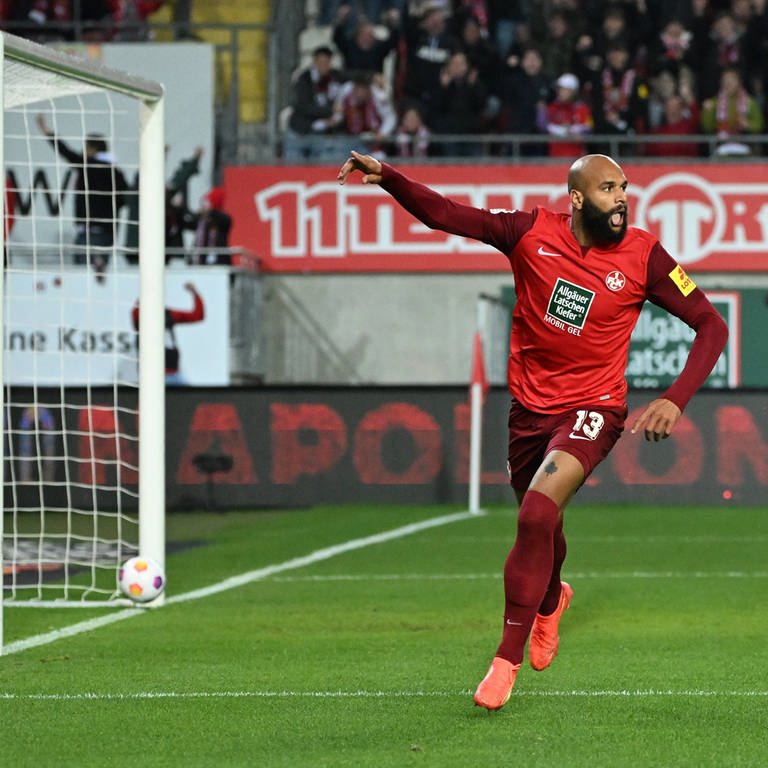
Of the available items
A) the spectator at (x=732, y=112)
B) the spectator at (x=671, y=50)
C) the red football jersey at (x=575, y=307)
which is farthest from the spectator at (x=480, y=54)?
the red football jersey at (x=575, y=307)

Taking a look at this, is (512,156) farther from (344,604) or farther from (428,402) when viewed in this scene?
(344,604)

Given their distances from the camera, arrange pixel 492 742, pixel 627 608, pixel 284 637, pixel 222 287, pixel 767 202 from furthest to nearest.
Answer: pixel 767 202 → pixel 222 287 → pixel 627 608 → pixel 284 637 → pixel 492 742

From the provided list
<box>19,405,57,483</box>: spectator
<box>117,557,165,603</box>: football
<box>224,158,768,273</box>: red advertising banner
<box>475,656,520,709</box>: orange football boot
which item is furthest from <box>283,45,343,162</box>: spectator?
<box>475,656,520,709</box>: orange football boot

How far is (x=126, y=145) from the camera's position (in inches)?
794

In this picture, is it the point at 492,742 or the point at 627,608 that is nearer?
the point at 492,742

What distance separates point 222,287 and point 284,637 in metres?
11.3

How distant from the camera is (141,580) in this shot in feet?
30.1

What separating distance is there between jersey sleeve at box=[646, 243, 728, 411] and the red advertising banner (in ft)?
45.3

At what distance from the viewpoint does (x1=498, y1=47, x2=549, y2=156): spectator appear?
21250 millimetres

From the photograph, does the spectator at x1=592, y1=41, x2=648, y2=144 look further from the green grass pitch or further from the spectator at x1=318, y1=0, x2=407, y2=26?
the green grass pitch

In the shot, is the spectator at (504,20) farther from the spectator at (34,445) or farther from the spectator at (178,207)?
the spectator at (34,445)

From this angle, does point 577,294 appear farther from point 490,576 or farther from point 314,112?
point 314,112

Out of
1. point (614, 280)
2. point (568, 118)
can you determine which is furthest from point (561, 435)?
point (568, 118)

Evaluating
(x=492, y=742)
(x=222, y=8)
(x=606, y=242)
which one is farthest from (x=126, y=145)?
(x=492, y=742)
